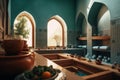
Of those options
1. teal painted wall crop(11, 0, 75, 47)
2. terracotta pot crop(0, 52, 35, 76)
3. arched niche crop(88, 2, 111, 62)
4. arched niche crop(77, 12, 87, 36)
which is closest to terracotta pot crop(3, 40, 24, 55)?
terracotta pot crop(0, 52, 35, 76)

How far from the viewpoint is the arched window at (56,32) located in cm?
747

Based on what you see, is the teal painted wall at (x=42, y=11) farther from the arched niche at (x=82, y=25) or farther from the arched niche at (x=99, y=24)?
the arched niche at (x=99, y=24)

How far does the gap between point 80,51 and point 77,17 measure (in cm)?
186

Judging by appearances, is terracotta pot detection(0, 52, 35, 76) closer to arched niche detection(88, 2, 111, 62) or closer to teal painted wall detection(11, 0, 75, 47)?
arched niche detection(88, 2, 111, 62)

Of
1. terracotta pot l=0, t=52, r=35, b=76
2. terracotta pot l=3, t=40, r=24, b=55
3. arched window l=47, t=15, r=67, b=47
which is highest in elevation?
arched window l=47, t=15, r=67, b=47

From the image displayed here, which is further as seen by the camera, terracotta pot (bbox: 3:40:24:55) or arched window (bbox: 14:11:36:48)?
arched window (bbox: 14:11:36:48)

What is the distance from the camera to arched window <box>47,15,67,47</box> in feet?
24.5

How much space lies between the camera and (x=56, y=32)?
7602mm

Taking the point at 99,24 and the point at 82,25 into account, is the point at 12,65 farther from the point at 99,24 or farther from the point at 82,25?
the point at 82,25

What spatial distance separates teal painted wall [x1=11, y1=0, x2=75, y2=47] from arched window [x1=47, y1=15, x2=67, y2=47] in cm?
31

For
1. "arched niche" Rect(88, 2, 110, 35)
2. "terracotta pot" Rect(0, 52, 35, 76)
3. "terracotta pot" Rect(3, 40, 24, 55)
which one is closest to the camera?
"terracotta pot" Rect(0, 52, 35, 76)

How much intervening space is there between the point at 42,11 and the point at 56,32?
136cm

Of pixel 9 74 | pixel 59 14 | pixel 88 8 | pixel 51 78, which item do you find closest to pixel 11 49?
pixel 9 74

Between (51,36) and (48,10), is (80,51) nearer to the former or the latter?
(51,36)
